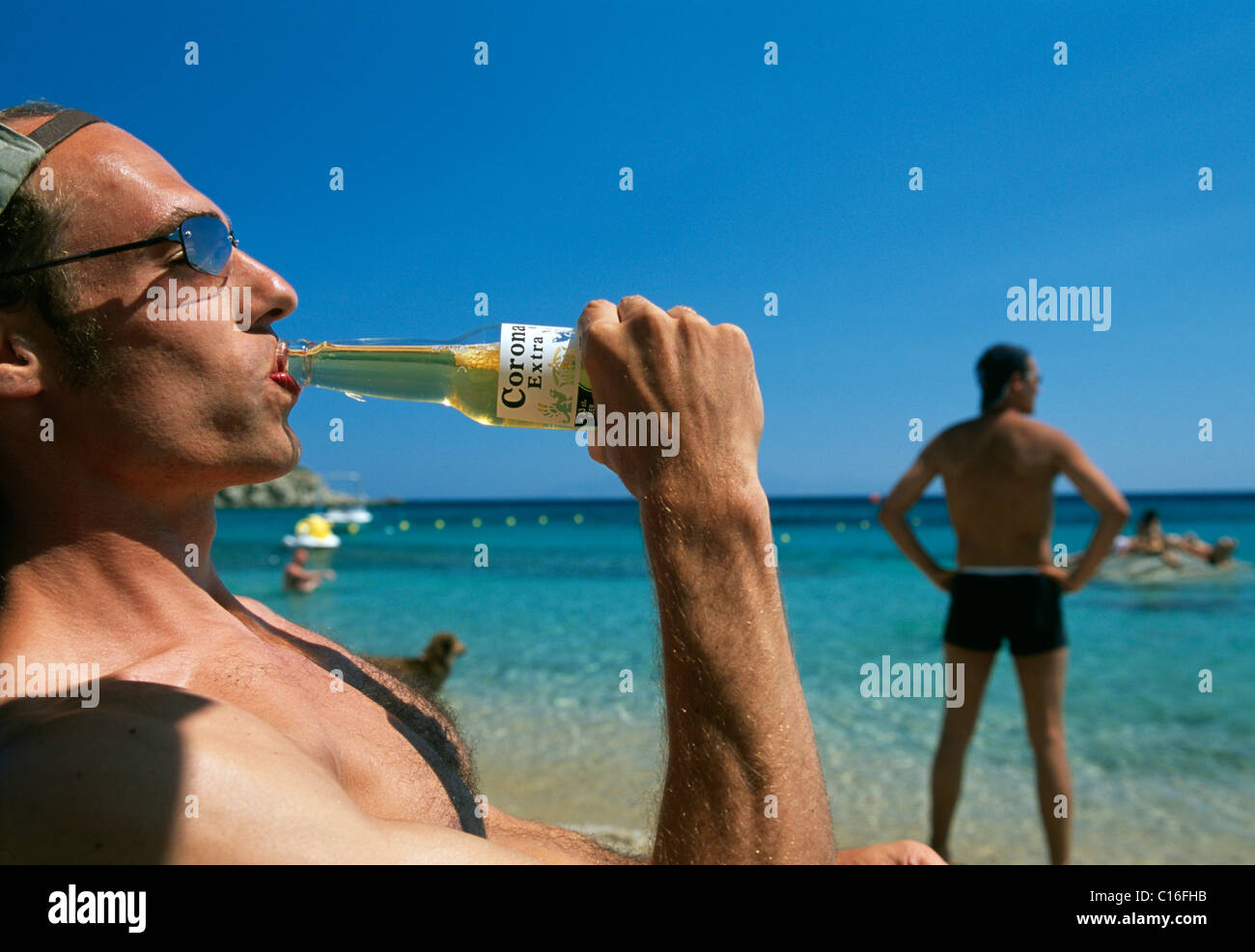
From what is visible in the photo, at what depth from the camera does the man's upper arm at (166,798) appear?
0.96 meters

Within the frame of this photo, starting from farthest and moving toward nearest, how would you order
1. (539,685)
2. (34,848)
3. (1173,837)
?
(539,685) < (1173,837) < (34,848)

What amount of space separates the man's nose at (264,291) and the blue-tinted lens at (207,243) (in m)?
0.05

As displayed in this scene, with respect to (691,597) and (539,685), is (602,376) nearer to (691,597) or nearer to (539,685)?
(691,597)

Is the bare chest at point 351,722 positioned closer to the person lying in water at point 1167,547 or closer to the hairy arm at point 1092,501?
the hairy arm at point 1092,501

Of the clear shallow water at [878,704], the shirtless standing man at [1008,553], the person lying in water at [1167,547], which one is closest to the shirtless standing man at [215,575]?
the clear shallow water at [878,704]

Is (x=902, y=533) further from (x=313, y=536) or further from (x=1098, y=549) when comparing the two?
(x=313, y=536)

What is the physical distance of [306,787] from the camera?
3.51 ft

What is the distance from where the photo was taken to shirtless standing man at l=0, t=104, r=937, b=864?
3.72 feet

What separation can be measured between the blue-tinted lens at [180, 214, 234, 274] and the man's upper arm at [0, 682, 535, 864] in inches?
32.8
